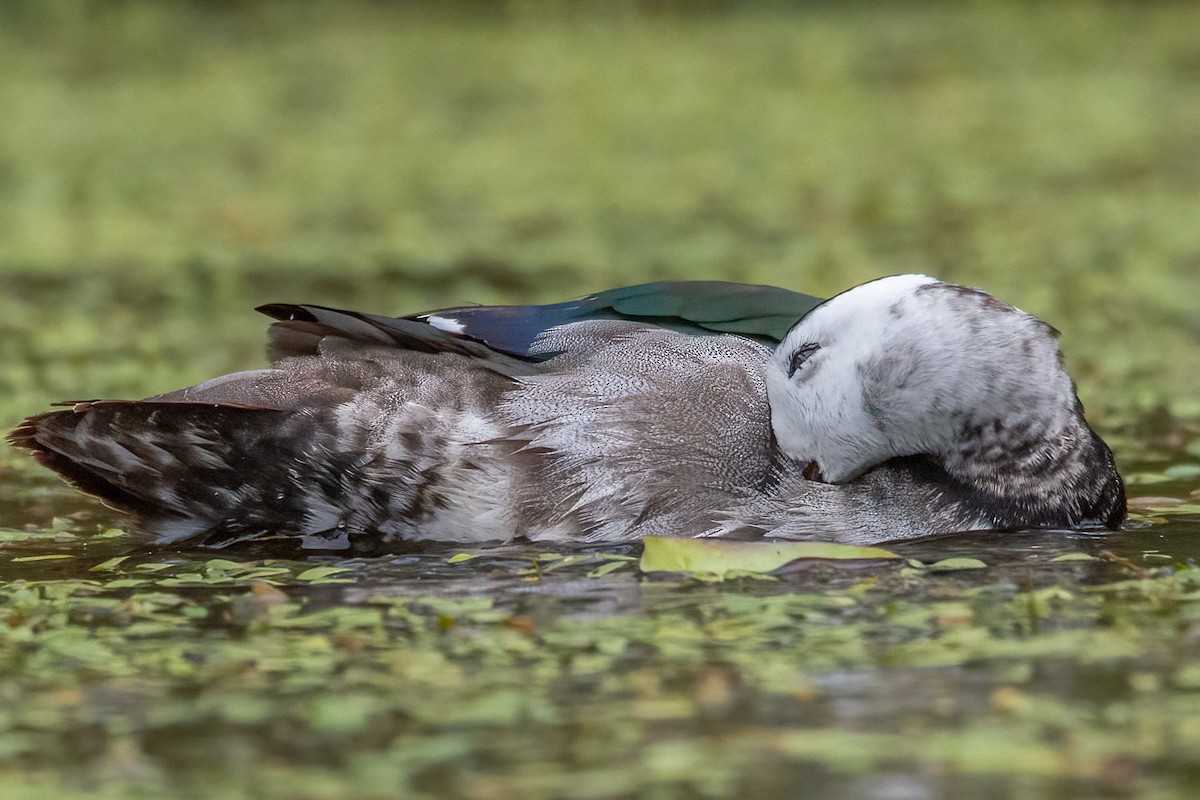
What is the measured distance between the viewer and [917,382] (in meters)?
4.40

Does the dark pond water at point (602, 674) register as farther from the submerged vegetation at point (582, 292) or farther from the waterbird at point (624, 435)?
the waterbird at point (624, 435)

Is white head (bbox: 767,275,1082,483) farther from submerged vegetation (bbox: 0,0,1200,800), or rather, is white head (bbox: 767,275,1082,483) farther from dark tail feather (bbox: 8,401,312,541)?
dark tail feather (bbox: 8,401,312,541)

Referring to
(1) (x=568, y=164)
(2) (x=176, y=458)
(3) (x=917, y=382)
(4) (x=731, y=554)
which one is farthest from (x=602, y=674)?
(1) (x=568, y=164)

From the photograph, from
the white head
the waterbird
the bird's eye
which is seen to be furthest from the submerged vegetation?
the bird's eye

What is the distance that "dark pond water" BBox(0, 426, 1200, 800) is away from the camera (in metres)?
2.97

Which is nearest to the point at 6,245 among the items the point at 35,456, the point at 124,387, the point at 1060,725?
the point at 124,387

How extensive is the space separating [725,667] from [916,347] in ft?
3.99

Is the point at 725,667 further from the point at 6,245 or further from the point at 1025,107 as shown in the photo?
the point at 1025,107

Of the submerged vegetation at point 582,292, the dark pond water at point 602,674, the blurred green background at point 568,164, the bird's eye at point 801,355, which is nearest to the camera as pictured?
the dark pond water at point 602,674

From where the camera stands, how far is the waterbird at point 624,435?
4434 millimetres

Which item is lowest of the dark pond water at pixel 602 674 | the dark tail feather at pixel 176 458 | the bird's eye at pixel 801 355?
the dark pond water at pixel 602 674

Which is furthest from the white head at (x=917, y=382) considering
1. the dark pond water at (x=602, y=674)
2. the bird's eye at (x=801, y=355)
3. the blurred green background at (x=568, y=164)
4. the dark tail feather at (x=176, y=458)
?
the blurred green background at (x=568, y=164)

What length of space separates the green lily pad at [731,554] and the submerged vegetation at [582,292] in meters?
0.03

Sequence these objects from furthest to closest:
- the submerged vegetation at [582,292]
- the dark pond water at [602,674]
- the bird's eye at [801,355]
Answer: the bird's eye at [801,355] < the submerged vegetation at [582,292] < the dark pond water at [602,674]
